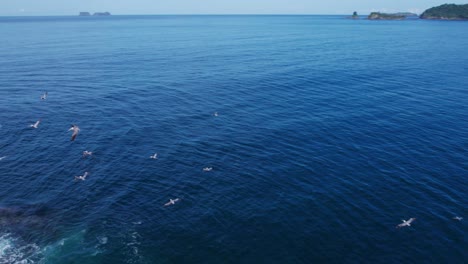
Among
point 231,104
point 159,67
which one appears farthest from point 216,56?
point 231,104

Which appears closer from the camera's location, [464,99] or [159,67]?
[464,99]

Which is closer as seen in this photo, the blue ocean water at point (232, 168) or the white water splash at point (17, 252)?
the white water splash at point (17, 252)

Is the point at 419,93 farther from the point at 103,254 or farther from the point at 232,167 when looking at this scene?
the point at 103,254

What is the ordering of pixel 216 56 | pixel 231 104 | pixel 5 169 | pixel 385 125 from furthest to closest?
pixel 216 56
pixel 231 104
pixel 385 125
pixel 5 169

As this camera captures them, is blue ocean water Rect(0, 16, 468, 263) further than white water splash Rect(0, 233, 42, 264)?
Yes

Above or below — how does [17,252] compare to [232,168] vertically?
below

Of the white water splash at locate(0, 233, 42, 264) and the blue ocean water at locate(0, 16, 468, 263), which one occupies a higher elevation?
the blue ocean water at locate(0, 16, 468, 263)

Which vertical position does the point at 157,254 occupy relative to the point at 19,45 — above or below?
below

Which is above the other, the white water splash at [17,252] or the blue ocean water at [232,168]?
the blue ocean water at [232,168]
